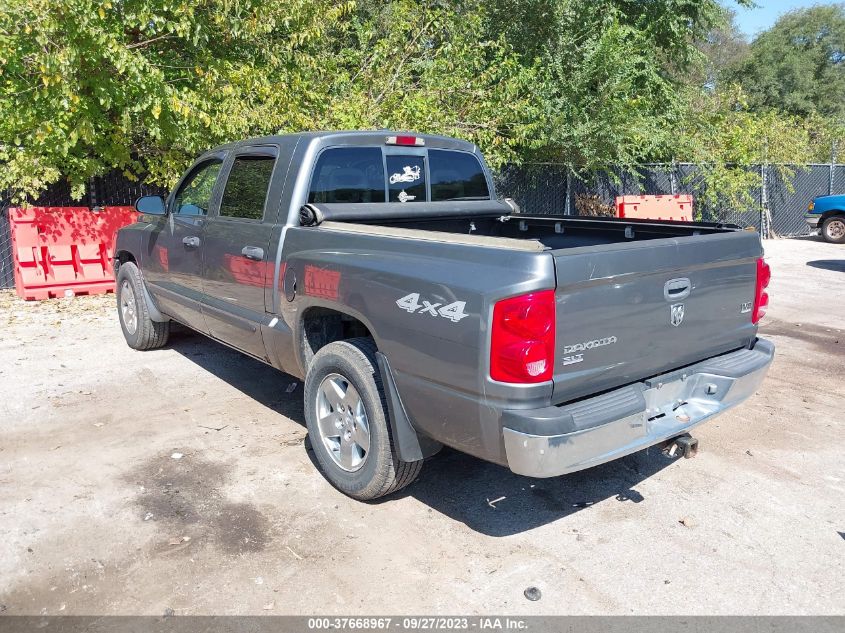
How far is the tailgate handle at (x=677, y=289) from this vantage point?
3.44m

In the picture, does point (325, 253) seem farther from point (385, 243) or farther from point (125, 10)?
point (125, 10)

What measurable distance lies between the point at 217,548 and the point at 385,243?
1.78m

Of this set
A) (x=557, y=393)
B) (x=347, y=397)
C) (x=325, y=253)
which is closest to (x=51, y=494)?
(x=347, y=397)

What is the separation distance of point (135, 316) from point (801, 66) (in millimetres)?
41463

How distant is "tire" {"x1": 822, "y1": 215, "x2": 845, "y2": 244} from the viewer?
17.4 m

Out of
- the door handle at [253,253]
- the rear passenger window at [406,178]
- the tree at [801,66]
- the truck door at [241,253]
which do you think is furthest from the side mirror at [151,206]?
the tree at [801,66]

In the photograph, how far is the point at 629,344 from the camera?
3.33 metres

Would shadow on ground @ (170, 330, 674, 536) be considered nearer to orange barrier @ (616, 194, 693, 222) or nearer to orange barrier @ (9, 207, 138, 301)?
orange barrier @ (9, 207, 138, 301)

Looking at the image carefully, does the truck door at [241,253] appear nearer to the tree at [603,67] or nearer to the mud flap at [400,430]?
the mud flap at [400,430]

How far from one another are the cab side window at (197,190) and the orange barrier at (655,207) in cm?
1079

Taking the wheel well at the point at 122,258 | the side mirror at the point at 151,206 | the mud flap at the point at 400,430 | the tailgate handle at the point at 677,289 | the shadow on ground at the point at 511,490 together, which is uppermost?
the side mirror at the point at 151,206

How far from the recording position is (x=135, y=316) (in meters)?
6.96

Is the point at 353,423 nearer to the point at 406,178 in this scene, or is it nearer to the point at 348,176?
the point at 348,176

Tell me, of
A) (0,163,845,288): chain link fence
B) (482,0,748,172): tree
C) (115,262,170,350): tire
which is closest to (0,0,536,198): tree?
(0,163,845,288): chain link fence
